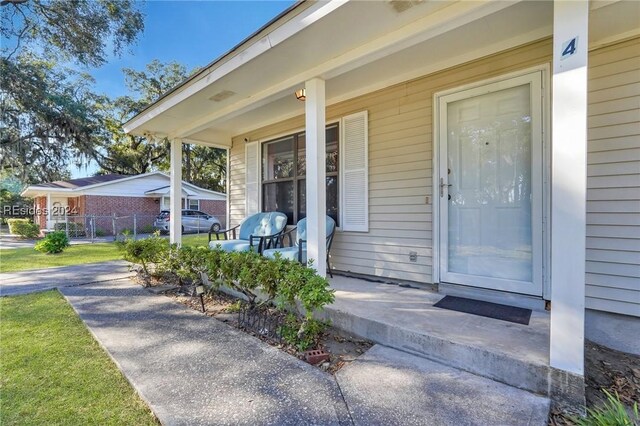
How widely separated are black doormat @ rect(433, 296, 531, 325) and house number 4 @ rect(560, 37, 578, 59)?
74.4 inches

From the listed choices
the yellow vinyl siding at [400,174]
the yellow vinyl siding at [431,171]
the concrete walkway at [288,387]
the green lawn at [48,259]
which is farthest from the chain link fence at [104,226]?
the concrete walkway at [288,387]

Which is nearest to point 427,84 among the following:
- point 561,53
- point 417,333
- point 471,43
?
point 471,43

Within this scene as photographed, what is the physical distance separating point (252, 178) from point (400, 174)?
9.84 ft

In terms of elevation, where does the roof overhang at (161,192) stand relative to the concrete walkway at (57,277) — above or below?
above

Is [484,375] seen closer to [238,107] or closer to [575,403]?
[575,403]

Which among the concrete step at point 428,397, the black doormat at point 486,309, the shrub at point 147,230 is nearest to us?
the concrete step at point 428,397

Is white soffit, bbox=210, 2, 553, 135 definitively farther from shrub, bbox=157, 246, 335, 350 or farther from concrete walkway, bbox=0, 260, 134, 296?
concrete walkway, bbox=0, 260, 134, 296

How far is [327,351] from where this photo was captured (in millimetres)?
2432

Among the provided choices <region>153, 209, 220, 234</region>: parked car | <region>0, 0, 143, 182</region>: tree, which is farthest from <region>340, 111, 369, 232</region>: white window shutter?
<region>153, 209, 220, 234</region>: parked car

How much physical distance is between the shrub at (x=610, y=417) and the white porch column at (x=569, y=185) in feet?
0.59

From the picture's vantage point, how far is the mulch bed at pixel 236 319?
7.82ft

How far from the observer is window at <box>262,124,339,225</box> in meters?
4.46

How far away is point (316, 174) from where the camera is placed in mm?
3047

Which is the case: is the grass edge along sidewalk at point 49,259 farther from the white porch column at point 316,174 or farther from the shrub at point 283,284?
the white porch column at point 316,174
